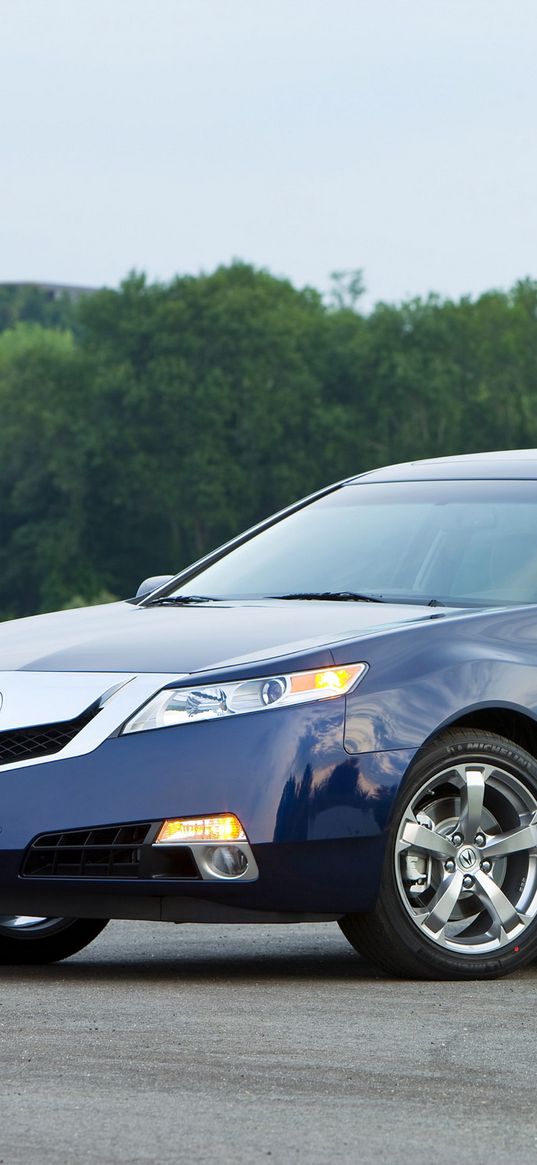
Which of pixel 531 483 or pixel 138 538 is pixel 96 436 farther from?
pixel 531 483

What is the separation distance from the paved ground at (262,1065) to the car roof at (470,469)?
1.83 meters

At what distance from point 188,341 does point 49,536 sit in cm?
1234

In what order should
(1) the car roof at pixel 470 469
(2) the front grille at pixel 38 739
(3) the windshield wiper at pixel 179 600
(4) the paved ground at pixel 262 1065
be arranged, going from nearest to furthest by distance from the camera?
1. (4) the paved ground at pixel 262 1065
2. (2) the front grille at pixel 38 739
3. (3) the windshield wiper at pixel 179 600
4. (1) the car roof at pixel 470 469

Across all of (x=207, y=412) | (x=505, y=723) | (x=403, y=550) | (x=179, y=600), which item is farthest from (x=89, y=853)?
(x=207, y=412)

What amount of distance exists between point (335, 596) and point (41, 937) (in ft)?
4.88

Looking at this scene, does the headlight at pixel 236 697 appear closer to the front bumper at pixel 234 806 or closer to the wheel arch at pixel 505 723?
the front bumper at pixel 234 806

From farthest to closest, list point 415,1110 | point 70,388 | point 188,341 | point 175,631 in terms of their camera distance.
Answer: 1. point 70,388
2. point 188,341
3. point 175,631
4. point 415,1110

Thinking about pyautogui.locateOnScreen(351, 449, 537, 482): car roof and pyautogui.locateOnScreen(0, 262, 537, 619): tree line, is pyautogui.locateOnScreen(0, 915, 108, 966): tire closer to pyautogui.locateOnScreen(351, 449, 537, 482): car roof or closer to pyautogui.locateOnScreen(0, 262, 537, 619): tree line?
pyautogui.locateOnScreen(351, 449, 537, 482): car roof

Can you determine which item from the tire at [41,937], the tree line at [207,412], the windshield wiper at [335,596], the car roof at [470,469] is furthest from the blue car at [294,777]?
the tree line at [207,412]

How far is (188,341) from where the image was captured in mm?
94000

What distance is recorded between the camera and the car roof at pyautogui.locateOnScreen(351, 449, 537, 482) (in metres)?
7.55

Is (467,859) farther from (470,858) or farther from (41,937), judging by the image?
(41,937)

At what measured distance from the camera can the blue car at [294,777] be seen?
6.02m

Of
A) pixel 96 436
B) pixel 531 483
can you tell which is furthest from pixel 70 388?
pixel 531 483
